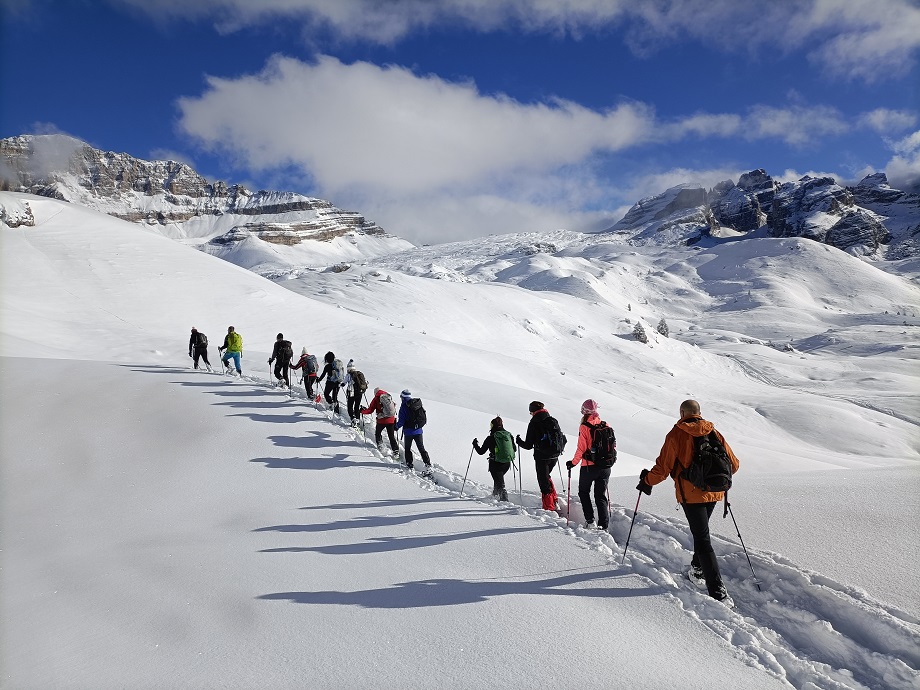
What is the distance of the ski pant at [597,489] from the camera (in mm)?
6910

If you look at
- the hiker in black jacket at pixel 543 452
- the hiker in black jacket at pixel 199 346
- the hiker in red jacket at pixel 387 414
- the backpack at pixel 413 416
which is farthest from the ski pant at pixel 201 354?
the hiker in black jacket at pixel 543 452

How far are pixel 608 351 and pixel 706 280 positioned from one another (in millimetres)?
96771

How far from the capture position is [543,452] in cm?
769

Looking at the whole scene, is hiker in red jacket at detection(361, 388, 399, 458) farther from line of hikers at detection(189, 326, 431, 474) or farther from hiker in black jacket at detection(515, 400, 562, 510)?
hiker in black jacket at detection(515, 400, 562, 510)

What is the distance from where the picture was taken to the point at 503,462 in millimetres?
8453

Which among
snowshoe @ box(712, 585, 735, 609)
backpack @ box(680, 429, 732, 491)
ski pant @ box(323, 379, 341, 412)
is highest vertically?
backpack @ box(680, 429, 732, 491)

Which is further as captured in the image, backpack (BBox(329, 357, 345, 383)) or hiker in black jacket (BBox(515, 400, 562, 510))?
backpack (BBox(329, 357, 345, 383))

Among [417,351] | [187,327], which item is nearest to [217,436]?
[417,351]

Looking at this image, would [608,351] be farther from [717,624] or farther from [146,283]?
[717,624]

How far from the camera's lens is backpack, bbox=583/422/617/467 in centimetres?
689

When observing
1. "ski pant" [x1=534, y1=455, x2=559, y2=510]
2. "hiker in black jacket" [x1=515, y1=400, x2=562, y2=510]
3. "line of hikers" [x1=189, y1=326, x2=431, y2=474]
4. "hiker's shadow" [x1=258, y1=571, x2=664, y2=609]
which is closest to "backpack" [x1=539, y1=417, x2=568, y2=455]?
"hiker in black jacket" [x1=515, y1=400, x2=562, y2=510]

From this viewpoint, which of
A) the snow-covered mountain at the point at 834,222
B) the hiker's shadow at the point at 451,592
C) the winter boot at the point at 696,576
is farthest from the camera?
the snow-covered mountain at the point at 834,222

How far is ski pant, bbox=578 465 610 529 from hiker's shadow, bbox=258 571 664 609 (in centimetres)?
166

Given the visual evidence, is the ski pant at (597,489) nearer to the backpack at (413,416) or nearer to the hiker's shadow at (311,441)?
the backpack at (413,416)
